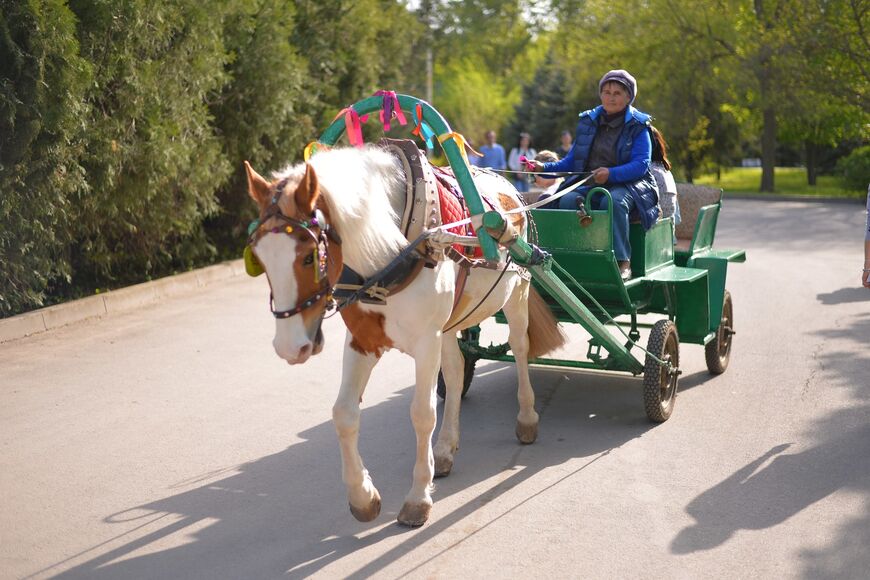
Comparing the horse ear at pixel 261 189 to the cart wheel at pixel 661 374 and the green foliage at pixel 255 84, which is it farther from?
the green foliage at pixel 255 84

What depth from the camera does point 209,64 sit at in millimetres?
11812

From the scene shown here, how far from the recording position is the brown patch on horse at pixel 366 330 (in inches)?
190

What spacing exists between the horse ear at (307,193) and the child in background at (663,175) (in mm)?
3803

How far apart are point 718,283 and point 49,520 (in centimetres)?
518

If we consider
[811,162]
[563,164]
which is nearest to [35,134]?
[563,164]

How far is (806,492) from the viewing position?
18.1ft

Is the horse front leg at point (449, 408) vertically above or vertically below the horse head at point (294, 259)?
below

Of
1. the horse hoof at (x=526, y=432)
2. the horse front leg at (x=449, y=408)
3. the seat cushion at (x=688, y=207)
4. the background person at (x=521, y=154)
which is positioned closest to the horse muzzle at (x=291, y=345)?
the horse front leg at (x=449, y=408)

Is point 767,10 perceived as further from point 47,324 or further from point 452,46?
point 452,46

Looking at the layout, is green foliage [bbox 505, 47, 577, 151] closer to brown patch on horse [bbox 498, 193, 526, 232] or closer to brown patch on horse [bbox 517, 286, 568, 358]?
brown patch on horse [bbox 517, 286, 568, 358]

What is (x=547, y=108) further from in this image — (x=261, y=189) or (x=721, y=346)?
(x=261, y=189)

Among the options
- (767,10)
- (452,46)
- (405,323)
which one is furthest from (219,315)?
(452,46)

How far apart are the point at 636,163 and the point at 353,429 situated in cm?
311

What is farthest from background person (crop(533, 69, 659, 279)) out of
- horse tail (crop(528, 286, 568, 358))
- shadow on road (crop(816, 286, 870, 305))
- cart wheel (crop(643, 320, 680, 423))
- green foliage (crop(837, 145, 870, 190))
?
green foliage (crop(837, 145, 870, 190))
